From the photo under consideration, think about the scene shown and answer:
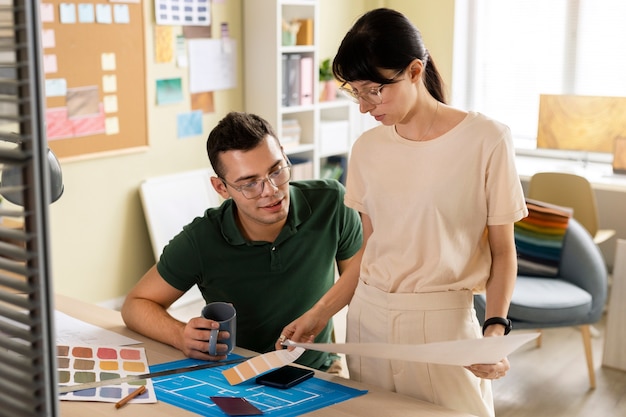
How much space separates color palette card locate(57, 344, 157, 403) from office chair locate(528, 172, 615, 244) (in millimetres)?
2918

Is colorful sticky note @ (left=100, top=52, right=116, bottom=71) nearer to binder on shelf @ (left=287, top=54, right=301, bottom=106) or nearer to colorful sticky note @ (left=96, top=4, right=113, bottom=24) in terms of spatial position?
colorful sticky note @ (left=96, top=4, right=113, bottom=24)

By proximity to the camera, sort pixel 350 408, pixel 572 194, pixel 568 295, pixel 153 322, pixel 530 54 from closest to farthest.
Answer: pixel 350 408 < pixel 153 322 < pixel 568 295 < pixel 572 194 < pixel 530 54

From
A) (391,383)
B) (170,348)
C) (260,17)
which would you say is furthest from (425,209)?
(260,17)

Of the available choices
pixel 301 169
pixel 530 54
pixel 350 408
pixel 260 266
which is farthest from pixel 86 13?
pixel 350 408

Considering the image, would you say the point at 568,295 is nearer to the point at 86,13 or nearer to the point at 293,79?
the point at 293,79

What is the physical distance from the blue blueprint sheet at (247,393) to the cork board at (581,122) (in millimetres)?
3491

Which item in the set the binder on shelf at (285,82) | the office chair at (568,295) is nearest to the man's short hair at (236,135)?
the office chair at (568,295)

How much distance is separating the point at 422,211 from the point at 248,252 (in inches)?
19.6

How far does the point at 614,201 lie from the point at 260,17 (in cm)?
242

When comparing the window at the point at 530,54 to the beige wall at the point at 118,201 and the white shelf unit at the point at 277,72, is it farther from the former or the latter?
the beige wall at the point at 118,201

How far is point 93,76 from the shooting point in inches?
160

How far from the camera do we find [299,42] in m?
5.07

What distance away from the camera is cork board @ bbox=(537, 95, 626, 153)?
181 inches

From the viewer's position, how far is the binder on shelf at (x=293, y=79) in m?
4.92
